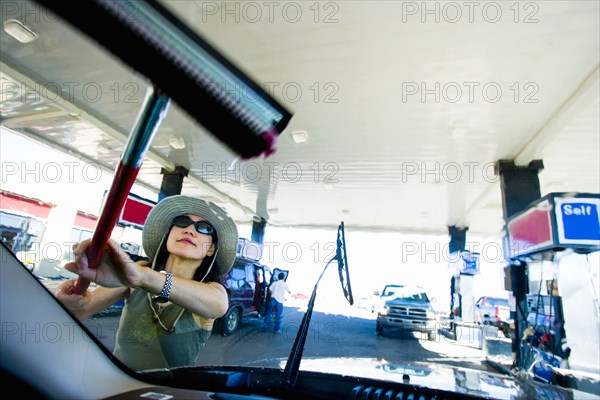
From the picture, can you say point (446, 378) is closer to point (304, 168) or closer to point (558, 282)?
point (558, 282)

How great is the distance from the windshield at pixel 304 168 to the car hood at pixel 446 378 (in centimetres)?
2

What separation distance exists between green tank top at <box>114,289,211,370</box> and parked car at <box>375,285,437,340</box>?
856 centimetres

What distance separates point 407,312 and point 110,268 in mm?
10220

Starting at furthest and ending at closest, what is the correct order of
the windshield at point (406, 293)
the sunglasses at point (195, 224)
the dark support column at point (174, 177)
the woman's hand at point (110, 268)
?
the windshield at point (406, 293) < the dark support column at point (174, 177) < the sunglasses at point (195, 224) < the woman's hand at point (110, 268)

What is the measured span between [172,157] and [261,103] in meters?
→ 6.07

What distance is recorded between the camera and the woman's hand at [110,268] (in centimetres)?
102

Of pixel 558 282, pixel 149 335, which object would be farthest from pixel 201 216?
pixel 558 282

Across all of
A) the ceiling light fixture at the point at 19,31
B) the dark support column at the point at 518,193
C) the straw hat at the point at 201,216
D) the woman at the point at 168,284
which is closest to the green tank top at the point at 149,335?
the woman at the point at 168,284

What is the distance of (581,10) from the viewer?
3.37 metres

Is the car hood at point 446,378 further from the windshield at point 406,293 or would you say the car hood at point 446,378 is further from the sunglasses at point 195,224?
the windshield at point 406,293

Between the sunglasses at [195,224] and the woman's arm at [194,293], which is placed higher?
the sunglasses at [195,224]

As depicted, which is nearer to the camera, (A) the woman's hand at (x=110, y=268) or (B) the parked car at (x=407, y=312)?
(A) the woman's hand at (x=110, y=268)

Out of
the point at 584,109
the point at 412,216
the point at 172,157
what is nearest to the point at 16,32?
the point at 172,157

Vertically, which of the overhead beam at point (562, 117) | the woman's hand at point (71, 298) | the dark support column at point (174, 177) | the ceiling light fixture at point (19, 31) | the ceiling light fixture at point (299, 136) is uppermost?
the overhead beam at point (562, 117)
